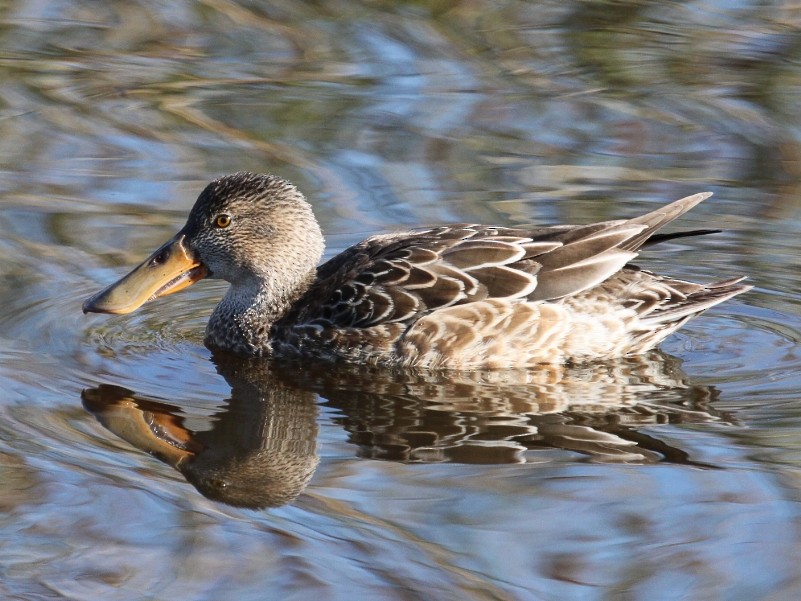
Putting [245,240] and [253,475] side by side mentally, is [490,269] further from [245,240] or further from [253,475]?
[253,475]

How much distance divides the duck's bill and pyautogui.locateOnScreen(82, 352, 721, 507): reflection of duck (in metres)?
0.61

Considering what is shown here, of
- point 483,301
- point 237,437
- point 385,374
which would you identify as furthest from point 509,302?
point 237,437

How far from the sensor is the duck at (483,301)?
326 inches

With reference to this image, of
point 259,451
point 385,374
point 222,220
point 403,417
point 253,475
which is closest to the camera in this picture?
point 253,475

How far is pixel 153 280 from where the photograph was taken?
8703mm

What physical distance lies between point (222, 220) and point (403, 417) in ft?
6.82

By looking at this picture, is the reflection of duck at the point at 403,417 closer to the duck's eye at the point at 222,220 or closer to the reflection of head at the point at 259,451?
the reflection of head at the point at 259,451

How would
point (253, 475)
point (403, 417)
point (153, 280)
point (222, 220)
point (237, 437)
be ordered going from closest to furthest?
point (253, 475), point (237, 437), point (403, 417), point (153, 280), point (222, 220)

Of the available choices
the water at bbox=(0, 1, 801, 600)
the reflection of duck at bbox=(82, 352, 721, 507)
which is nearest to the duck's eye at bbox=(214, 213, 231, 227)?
the water at bbox=(0, 1, 801, 600)

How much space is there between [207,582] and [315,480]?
114cm

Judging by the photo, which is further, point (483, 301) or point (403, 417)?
point (483, 301)

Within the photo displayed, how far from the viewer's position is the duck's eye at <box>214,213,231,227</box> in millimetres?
8814

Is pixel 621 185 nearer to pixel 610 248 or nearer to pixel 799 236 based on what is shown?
pixel 799 236

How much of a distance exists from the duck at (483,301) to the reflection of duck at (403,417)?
0.41 ft
